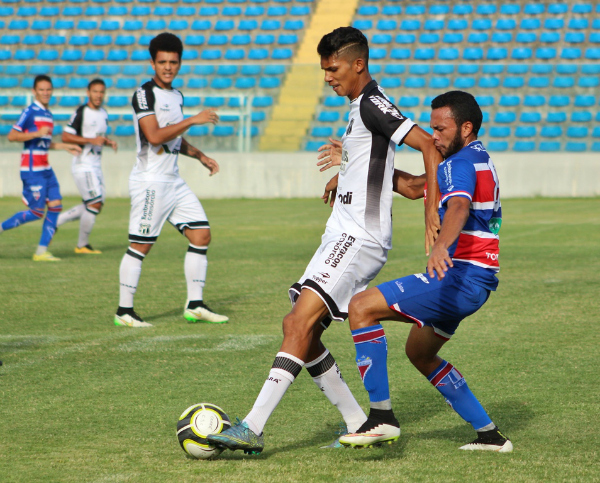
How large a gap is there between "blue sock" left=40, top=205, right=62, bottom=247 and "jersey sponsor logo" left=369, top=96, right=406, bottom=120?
8255 mm

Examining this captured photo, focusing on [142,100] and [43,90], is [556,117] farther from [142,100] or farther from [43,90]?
[142,100]

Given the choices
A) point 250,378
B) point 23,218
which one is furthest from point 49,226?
point 250,378

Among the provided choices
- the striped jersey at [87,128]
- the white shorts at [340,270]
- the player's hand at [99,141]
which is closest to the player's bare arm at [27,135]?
the player's hand at [99,141]

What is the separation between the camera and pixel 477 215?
396cm

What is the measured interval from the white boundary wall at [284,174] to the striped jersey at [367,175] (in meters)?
16.9

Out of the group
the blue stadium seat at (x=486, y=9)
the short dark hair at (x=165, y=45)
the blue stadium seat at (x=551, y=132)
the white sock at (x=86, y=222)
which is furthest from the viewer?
the blue stadium seat at (x=486, y=9)

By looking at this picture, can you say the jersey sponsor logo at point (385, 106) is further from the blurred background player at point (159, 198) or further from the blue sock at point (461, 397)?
the blurred background player at point (159, 198)

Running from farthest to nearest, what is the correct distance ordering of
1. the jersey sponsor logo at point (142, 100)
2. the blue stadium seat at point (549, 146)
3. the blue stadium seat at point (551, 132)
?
the blue stadium seat at point (551, 132), the blue stadium seat at point (549, 146), the jersey sponsor logo at point (142, 100)

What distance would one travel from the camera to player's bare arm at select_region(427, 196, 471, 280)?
142 inches

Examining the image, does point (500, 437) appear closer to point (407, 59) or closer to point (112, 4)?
point (407, 59)

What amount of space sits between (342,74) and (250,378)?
2167 millimetres

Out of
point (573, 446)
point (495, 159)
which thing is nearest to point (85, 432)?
point (573, 446)

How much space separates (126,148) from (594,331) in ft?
61.1

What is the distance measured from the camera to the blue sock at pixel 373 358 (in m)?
3.95
